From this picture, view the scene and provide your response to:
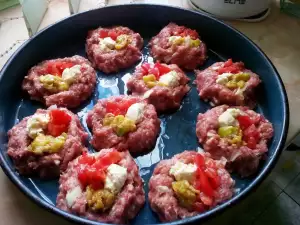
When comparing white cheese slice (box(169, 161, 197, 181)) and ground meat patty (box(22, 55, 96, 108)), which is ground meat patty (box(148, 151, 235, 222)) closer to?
white cheese slice (box(169, 161, 197, 181))

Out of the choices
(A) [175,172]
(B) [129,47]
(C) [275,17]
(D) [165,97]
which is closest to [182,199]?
(A) [175,172]

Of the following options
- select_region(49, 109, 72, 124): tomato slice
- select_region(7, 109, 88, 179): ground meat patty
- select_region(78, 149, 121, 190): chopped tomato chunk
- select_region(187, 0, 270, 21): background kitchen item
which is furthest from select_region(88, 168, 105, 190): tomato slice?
select_region(187, 0, 270, 21): background kitchen item

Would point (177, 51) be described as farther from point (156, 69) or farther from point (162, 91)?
point (162, 91)

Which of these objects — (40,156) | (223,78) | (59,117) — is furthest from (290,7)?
(40,156)

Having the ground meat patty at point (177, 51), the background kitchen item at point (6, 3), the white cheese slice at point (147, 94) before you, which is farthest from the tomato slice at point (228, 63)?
the background kitchen item at point (6, 3)

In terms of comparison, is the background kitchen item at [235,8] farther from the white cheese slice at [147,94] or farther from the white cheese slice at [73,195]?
the white cheese slice at [73,195]

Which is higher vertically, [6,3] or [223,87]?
[6,3]

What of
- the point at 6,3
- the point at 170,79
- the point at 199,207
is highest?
the point at 6,3
